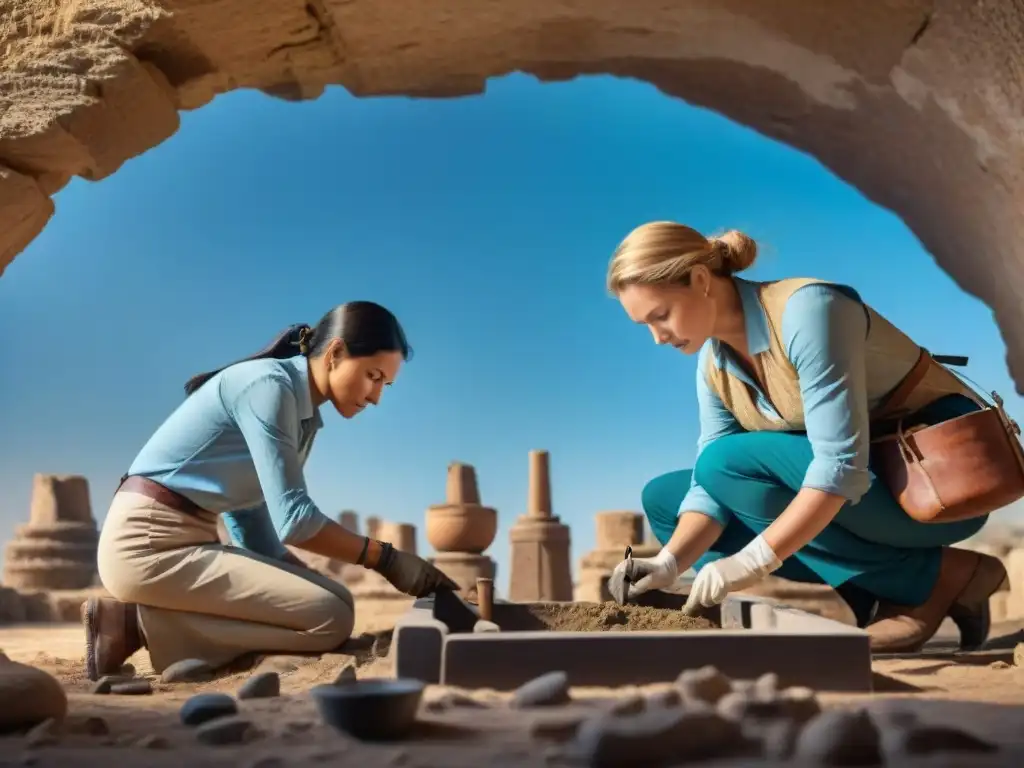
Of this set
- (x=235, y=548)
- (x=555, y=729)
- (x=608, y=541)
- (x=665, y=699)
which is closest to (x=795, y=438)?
(x=665, y=699)

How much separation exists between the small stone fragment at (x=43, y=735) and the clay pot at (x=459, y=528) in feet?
18.0

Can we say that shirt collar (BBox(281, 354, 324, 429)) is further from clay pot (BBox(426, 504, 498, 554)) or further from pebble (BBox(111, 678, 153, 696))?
clay pot (BBox(426, 504, 498, 554))

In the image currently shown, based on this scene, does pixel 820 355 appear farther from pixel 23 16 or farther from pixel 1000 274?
pixel 23 16

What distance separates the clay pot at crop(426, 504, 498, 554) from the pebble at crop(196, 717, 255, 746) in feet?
18.3

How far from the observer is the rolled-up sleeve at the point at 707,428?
3203 mm

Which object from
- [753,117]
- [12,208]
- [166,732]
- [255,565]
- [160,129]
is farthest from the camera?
[753,117]

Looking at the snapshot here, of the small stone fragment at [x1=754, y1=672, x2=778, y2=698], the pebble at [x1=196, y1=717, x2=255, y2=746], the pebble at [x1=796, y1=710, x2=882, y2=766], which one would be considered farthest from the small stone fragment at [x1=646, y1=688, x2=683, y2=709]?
the pebble at [x1=196, y1=717, x2=255, y2=746]

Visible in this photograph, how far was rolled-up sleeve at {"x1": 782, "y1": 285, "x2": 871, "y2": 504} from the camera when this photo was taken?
8.28ft

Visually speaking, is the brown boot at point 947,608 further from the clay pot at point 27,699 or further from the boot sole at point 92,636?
the boot sole at point 92,636

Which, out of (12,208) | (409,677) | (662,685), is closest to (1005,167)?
(662,685)

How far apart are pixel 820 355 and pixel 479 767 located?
1.69 metres

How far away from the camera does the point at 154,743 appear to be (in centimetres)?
157

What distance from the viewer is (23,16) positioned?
354cm

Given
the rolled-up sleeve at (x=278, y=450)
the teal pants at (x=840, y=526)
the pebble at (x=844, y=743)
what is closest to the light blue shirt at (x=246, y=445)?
the rolled-up sleeve at (x=278, y=450)
